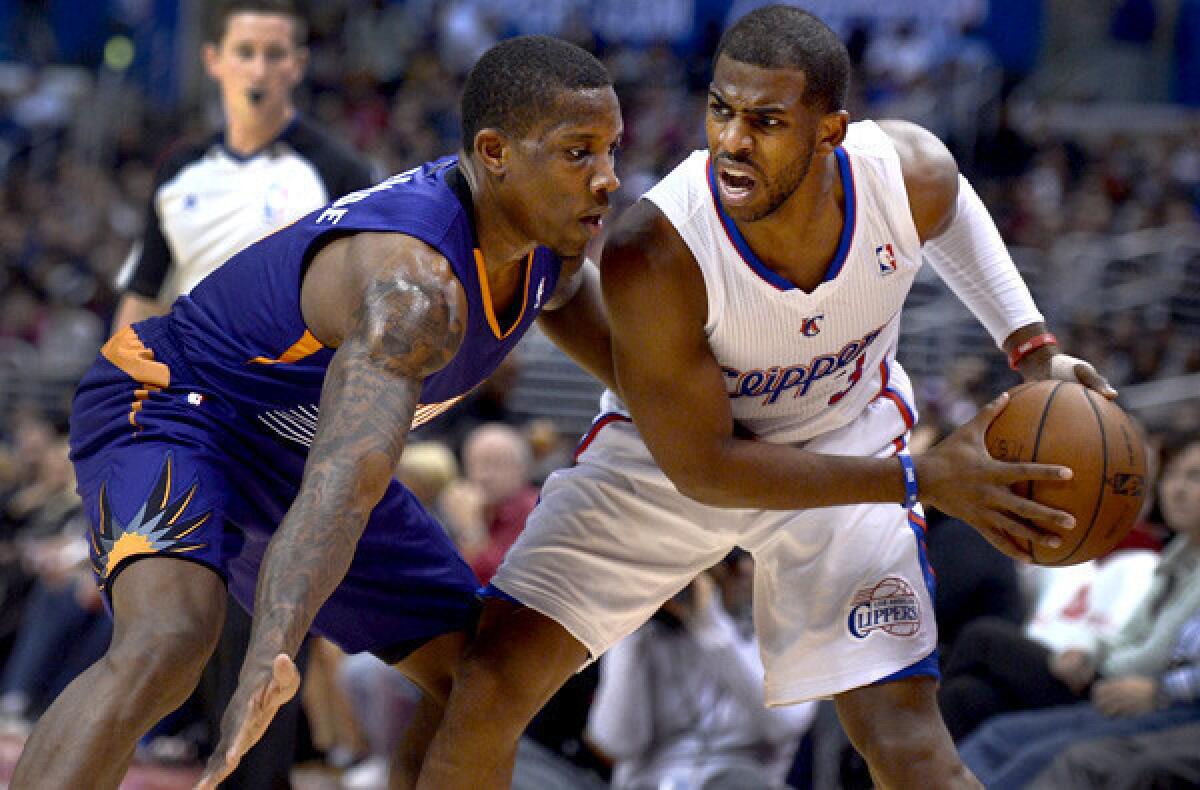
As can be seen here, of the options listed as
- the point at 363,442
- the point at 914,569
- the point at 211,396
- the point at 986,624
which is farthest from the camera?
the point at 986,624

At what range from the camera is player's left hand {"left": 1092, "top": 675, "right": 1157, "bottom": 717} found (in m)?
5.11

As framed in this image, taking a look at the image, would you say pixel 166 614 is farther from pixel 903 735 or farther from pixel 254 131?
pixel 254 131

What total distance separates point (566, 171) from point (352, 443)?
808mm

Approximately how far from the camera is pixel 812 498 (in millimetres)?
3527

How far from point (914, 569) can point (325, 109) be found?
→ 14.0 meters

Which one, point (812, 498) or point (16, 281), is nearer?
point (812, 498)

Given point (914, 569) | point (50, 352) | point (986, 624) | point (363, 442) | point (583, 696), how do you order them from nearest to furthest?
point (363, 442), point (914, 569), point (986, 624), point (583, 696), point (50, 352)

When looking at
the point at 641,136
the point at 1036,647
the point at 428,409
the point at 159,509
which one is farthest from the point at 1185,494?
the point at 641,136

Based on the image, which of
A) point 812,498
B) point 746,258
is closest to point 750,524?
point 812,498

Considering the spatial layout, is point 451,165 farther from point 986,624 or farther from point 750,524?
point 986,624

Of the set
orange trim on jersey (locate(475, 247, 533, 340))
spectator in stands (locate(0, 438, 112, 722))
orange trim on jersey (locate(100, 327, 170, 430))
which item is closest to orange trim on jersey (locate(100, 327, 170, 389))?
orange trim on jersey (locate(100, 327, 170, 430))

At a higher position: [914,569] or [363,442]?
[363,442]

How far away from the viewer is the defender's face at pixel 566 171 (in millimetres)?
3309

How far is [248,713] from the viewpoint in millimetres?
2502
